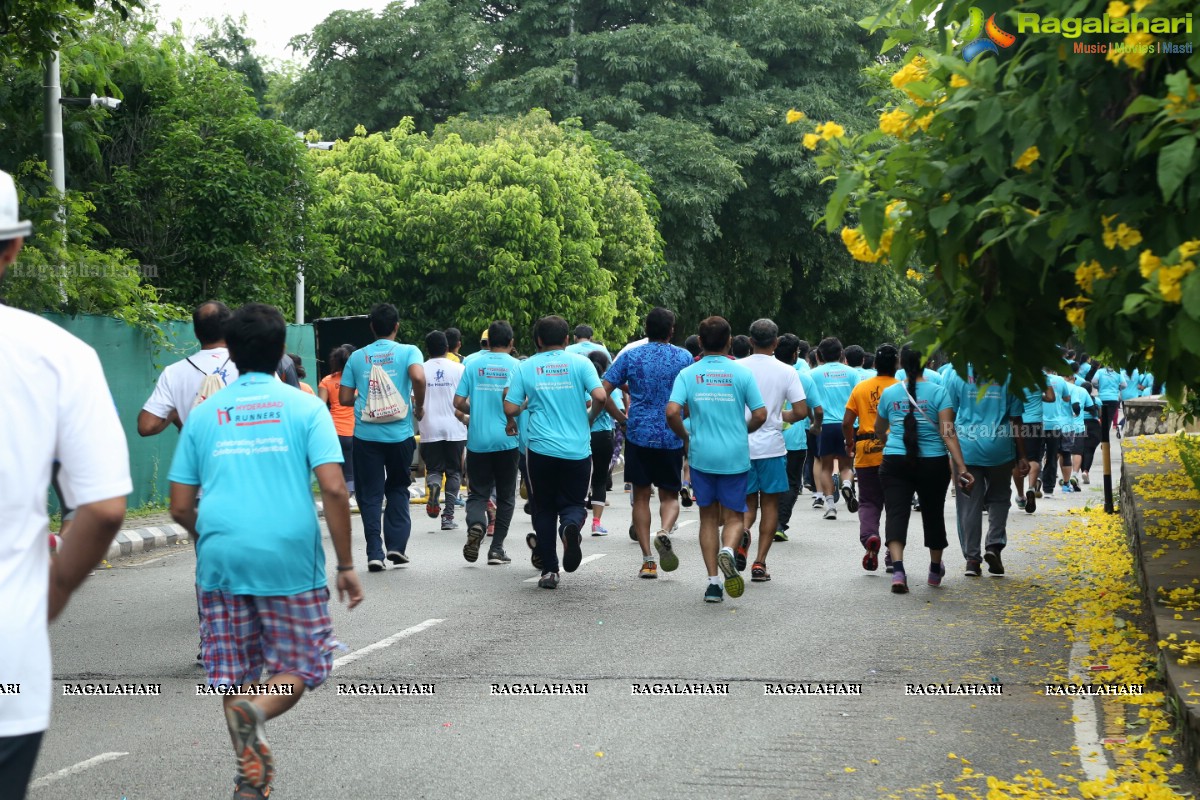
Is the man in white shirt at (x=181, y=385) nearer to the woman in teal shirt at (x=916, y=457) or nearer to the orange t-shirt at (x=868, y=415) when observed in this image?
the woman in teal shirt at (x=916, y=457)

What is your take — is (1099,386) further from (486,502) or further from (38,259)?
(38,259)

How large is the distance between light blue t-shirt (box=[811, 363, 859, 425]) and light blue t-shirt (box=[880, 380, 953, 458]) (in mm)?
5429

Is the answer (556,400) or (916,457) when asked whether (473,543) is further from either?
(916,457)

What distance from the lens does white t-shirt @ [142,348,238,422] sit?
793 centimetres

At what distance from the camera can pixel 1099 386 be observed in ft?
73.2

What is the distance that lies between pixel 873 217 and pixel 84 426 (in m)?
3.63

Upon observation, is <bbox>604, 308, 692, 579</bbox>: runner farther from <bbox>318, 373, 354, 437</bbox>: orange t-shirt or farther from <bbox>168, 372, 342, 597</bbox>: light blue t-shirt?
<bbox>168, 372, 342, 597</bbox>: light blue t-shirt

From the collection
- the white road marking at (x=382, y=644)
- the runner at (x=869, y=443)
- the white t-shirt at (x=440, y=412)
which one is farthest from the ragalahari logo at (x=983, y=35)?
the white t-shirt at (x=440, y=412)

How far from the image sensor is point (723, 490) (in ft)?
33.0

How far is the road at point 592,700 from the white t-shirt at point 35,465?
2835 millimetres

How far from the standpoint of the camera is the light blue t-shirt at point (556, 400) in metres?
10.5

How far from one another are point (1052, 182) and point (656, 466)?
19.8 ft

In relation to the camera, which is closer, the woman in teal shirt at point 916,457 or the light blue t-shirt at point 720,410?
the light blue t-shirt at point 720,410

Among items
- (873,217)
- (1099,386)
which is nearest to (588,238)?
(1099,386)
